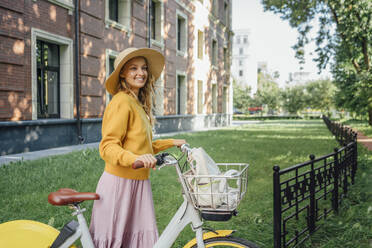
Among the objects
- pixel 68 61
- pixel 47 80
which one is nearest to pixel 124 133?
pixel 47 80

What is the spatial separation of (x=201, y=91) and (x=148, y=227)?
77.8 feet

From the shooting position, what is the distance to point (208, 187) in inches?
81.6

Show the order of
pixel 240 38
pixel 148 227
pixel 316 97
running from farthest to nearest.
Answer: pixel 240 38 < pixel 316 97 < pixel 148 227

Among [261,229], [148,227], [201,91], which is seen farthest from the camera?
[201,91]

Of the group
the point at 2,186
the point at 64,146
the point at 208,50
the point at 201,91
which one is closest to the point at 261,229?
the point at 2,186

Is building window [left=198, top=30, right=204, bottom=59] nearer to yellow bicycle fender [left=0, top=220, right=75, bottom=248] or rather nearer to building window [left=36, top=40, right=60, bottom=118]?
building window [left=36, top=40, right=60, bottom=118]

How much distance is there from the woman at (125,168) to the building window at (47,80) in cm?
971

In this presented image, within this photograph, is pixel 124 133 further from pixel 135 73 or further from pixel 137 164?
pixel 135 73

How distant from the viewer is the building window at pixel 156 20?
18422 mm

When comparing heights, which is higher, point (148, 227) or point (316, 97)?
point (316, 97)

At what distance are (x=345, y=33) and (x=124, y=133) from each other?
15469 mm

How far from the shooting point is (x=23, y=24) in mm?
9812

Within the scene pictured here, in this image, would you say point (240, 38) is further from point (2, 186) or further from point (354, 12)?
point (2, 186)

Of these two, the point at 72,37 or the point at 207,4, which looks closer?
the point at 72,37
